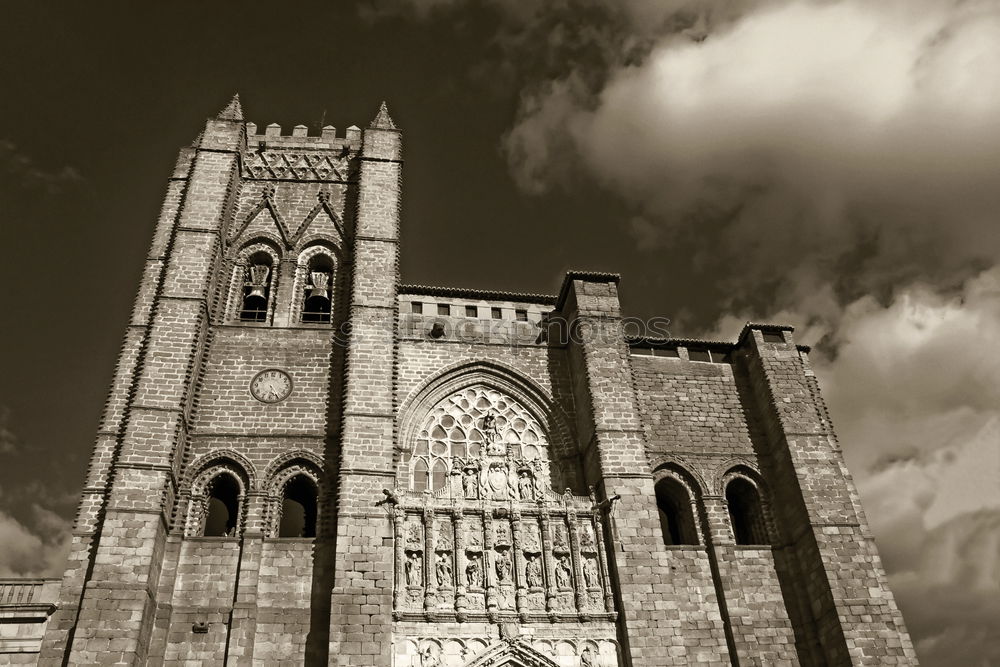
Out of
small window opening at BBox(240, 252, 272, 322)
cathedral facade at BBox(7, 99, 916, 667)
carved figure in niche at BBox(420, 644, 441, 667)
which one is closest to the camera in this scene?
carved figure in niche at BBox(420, 644, 441, 667)

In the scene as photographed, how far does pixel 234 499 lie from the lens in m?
16.4

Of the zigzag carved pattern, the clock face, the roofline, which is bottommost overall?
the clock face

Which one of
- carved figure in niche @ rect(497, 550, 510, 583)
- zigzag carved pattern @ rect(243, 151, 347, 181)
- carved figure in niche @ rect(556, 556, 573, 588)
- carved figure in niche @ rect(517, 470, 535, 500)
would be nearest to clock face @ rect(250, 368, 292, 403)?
carved figure in niche @ rect(517, 470, 535, 500)

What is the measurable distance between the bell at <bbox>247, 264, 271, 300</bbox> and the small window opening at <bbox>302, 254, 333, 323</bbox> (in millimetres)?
915

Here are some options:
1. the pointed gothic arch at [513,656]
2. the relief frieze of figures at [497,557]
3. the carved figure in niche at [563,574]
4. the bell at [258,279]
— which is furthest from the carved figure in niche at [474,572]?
the bell at [258,279]

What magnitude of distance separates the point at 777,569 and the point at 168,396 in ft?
38.0

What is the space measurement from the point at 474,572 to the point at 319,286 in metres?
7.64

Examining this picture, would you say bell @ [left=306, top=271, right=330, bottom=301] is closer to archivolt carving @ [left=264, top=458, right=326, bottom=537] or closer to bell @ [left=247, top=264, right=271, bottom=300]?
bell @ [left=247, top=264, right=271, bottom=300]

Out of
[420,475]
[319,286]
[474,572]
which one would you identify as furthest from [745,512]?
[319,286]

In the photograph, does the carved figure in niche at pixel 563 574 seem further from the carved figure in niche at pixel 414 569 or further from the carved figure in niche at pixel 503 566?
the carved figure in niche at pixel 414 569

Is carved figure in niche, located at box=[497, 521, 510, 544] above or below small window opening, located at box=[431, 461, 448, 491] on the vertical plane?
below

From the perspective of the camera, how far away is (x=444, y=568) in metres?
14.4

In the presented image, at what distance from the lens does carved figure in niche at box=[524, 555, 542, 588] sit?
47.7 feet

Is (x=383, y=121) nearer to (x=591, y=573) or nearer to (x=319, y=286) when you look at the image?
(x=319, y=286)
